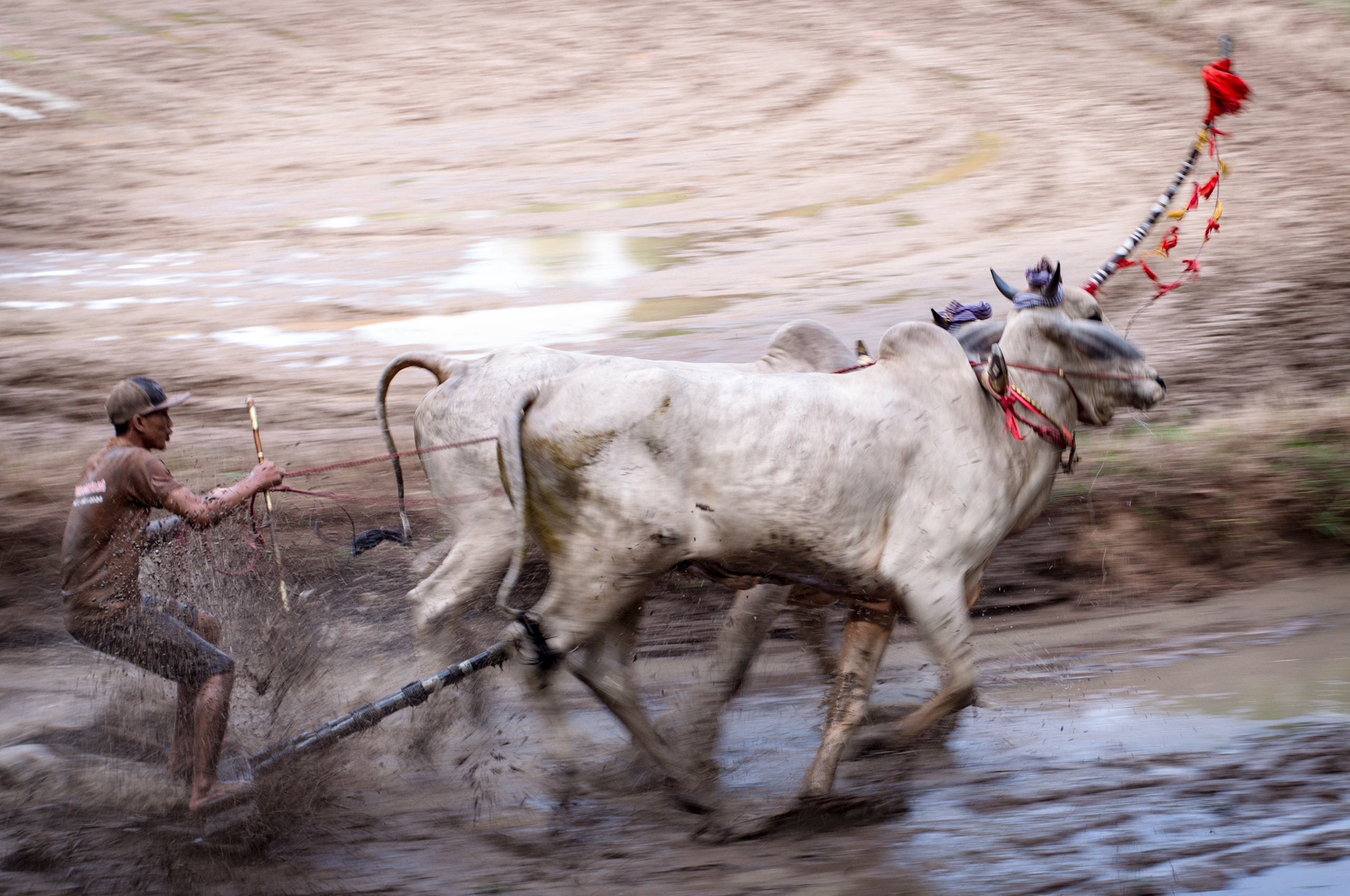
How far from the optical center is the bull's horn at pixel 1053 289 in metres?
4.23

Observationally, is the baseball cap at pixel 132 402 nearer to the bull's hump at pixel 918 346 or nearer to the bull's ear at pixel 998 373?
the bull's hump at pixel 918 346

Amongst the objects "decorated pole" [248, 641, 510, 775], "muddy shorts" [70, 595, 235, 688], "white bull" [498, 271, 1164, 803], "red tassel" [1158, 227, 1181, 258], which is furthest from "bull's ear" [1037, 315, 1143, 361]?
"muddy shorts" [70, 595, 235, 688]

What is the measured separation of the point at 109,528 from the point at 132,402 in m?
0.43

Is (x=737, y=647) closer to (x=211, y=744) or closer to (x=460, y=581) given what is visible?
(x=460, y=581)

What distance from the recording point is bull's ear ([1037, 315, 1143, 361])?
429 centimetres

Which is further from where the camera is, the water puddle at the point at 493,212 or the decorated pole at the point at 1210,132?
the water puddle at the point at 493,212

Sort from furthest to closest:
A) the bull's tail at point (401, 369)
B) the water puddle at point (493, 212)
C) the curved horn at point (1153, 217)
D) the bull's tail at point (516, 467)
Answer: the water puddle at point (493, 212)
the bull's tail at point (401, 369)
the curved horn at point (1153, 217)
the bull's tail at point (516, 467)

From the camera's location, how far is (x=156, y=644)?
4.16m

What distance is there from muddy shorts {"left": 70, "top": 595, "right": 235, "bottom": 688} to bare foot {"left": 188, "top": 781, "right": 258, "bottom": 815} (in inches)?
14.4

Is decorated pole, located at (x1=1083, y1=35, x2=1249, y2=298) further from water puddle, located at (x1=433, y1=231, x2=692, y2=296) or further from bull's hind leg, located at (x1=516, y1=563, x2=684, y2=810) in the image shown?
water puddle, located at (x1=433, y1=231, x2=692, y2=296)

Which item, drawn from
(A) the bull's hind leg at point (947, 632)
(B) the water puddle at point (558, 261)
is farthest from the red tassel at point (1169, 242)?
(B) the water puddle at point (558, 261)

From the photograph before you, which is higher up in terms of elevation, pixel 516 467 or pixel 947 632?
pixel 516 467

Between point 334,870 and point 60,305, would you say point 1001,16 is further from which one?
point 334,870

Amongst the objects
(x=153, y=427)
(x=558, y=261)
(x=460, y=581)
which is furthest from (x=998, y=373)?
(x=558, y=261)
